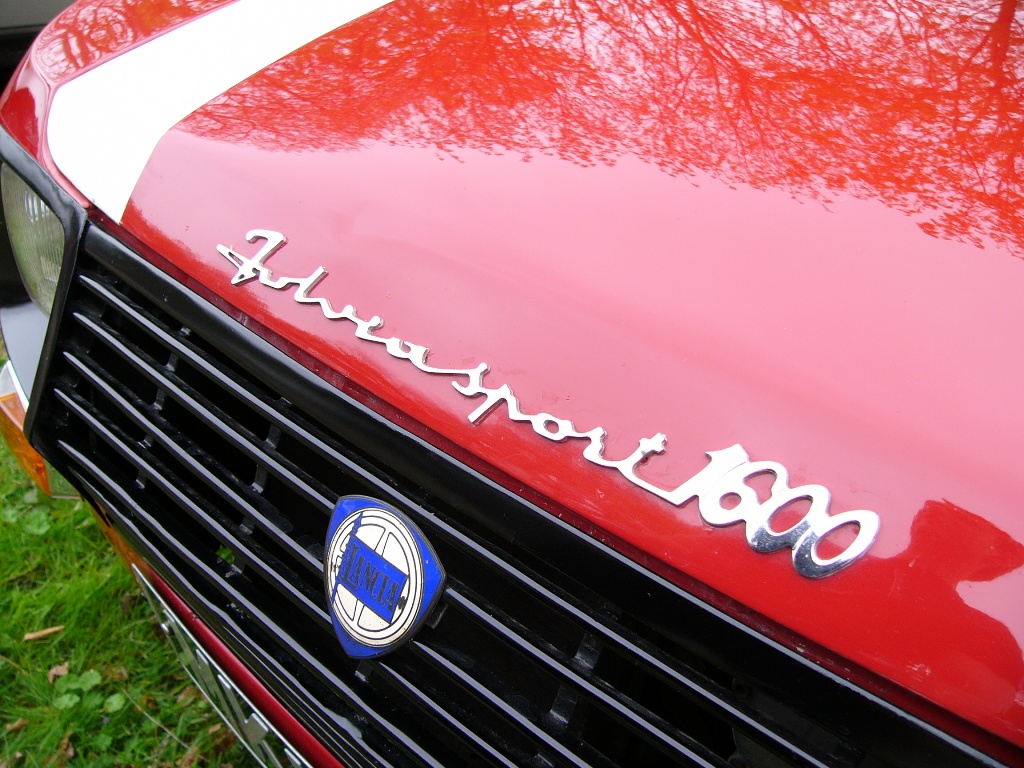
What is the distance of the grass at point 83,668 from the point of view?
7.07 feet

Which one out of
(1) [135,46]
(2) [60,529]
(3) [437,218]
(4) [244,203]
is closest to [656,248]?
(3) [437,218]

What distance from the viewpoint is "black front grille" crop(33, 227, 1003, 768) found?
0.93 meters

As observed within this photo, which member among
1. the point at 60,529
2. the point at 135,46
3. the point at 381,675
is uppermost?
the point at 135,46

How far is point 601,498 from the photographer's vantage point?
954 mm

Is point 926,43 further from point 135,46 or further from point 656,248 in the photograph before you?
point 135,46

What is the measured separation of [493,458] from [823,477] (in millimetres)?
360

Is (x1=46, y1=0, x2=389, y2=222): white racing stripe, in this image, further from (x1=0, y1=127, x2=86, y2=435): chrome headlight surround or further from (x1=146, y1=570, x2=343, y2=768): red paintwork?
(x1=146, y1=570, x2=343, y2=768): red paintwork

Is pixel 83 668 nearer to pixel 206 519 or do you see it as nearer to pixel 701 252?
pixel 206 519

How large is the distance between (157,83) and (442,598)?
0.99 m

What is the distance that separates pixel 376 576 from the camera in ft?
3.65

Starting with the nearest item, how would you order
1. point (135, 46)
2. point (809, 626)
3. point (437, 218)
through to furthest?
point (809, 626) → point (437, 218) → point (135, 46)

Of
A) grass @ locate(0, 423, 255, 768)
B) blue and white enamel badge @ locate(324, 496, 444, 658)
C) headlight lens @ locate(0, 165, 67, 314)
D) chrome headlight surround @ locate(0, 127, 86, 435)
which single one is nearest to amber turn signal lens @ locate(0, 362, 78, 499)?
chrome headlight surround @ locate(0, 127, 86, 435)

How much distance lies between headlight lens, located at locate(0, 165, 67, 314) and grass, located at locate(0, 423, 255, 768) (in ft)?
3.43

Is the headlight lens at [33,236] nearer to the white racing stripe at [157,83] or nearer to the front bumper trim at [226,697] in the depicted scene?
the white racing stripe at [157,83]
